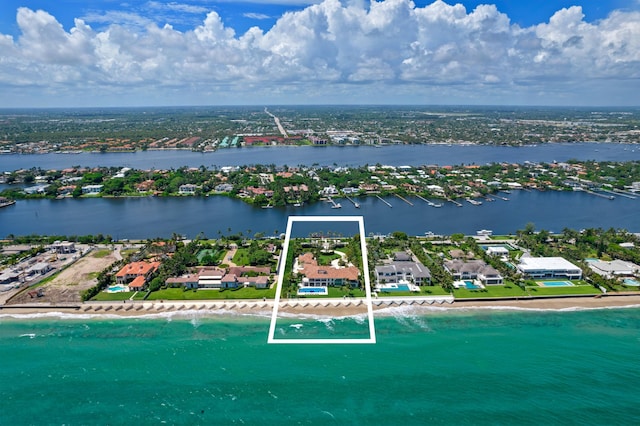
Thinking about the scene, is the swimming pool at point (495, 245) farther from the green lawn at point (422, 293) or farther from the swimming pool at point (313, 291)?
the swimming pool at point (313, 291)

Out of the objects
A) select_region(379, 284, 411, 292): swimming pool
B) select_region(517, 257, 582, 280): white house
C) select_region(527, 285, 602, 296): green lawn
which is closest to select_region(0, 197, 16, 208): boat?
select_region(379, 284, 411, 292): swimming pool

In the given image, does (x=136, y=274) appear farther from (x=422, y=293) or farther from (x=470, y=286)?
(x=470, y=286)

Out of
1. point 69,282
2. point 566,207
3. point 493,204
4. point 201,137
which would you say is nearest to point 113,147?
point 201,137

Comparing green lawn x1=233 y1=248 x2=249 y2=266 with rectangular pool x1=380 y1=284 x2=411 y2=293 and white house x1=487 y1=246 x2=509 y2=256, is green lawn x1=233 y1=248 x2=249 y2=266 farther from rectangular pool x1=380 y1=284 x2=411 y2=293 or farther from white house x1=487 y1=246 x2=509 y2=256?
white house x1=487 y1=246 x2=509 y2=256

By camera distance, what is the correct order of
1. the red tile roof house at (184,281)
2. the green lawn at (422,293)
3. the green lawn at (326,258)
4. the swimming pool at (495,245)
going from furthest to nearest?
1. the swimming pool at (495,245)
2. the green lawn at (326,258)
3. the red tile roof house at (184,281)
4. the green lawn at (422,293)

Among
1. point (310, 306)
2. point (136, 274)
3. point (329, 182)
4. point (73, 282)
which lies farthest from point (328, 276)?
point (329, 182)

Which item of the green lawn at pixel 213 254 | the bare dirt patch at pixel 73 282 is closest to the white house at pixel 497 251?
the green lawn at pixel 213 254
